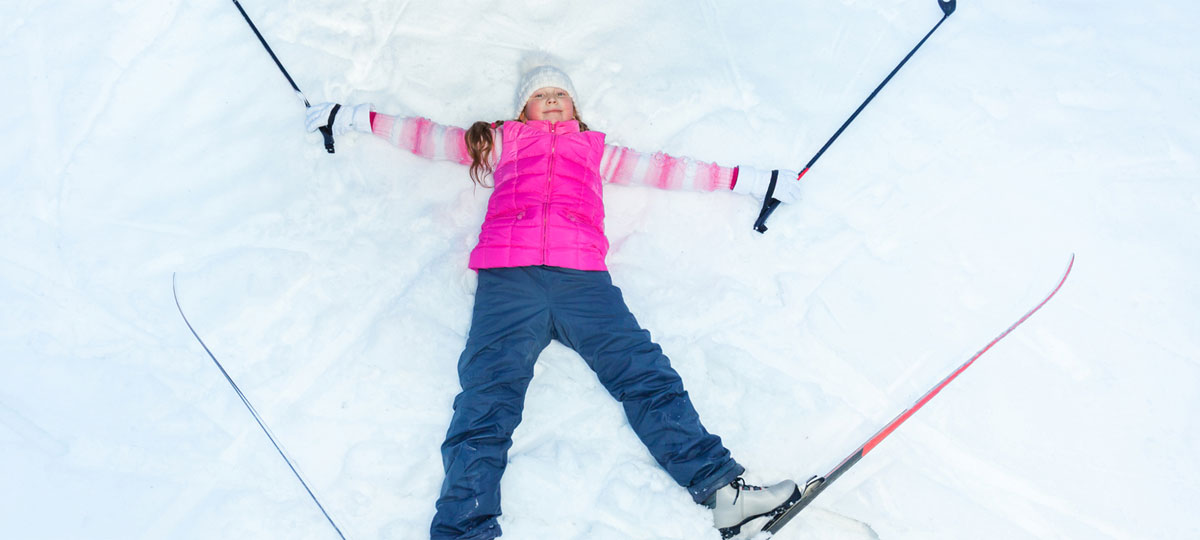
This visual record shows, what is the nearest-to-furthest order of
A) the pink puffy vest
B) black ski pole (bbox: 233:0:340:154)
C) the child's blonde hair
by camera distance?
the pink puffy vest, the child's blonde hair, black ski pole (bbox: 233:0:340:154)

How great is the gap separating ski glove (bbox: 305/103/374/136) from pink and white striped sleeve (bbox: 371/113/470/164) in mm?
37

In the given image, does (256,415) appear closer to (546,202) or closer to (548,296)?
(548,296)

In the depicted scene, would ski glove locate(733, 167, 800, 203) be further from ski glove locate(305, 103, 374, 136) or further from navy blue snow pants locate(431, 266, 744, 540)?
ski glove locate(305, 103, 374, 136)

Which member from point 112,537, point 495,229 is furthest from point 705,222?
point 112,537

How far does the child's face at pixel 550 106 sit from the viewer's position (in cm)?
295

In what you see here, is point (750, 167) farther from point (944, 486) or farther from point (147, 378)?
point (147, 378)

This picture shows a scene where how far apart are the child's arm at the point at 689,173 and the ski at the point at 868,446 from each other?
3.17ft

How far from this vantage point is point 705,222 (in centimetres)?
304

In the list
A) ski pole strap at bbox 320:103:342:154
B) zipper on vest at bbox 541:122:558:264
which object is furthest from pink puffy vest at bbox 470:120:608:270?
ski pole strap at bbox 320:103:342:154

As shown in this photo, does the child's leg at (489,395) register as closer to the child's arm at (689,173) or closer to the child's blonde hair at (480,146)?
the child's blonde hair at (480,146)

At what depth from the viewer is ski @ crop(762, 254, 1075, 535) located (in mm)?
2344

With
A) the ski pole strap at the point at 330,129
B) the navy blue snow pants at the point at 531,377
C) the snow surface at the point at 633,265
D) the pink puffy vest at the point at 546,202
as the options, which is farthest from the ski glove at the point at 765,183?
the ski pole strap at the point at 330,129

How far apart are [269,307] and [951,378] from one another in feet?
9.07

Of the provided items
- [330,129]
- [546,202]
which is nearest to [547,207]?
[546,202]
